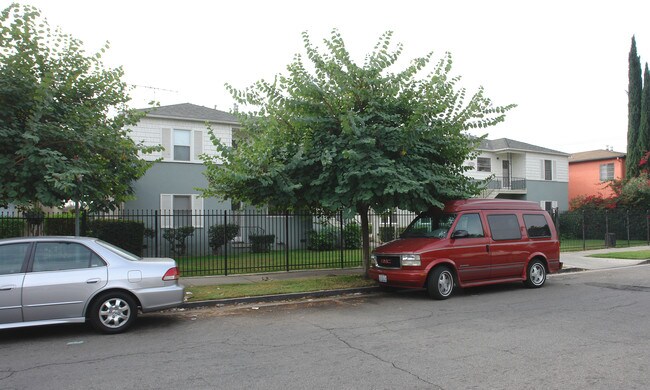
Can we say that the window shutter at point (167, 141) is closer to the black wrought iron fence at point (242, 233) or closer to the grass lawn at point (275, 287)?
the black wrought iron fence at point (242, 233)

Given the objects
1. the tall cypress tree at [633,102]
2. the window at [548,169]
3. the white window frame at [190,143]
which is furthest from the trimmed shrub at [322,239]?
the tall cypress tree at [633,102]

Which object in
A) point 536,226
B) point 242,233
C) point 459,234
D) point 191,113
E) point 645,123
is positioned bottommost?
point 242,233

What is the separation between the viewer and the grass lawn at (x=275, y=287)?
32.7 ft

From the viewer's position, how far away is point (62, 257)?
22.9ft

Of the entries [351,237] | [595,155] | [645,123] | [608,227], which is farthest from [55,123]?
[595,155]

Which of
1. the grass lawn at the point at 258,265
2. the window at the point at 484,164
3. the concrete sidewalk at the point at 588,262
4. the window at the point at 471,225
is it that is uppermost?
the window at the point at 484,164

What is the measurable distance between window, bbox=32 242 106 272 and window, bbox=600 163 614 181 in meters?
39.0

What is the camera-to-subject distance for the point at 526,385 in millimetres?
4547

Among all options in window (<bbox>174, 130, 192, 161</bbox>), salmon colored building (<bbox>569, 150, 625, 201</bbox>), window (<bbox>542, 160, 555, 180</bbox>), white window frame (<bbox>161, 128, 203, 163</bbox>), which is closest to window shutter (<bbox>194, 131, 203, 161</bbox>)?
white window frame (<bbox>161, 128, 203, 163</bbox>)

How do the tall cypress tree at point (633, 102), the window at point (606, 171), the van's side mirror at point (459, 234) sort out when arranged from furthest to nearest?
the window at point (606, 171)
the tall cypress tree at point (633, 102)
the van's side mirror at point (459, 234)

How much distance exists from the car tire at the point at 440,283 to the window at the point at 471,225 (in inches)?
40.4

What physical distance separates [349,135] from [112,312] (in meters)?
5.77

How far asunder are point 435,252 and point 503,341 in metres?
A: 3.43

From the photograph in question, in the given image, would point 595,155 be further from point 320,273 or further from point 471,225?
point 471,225
